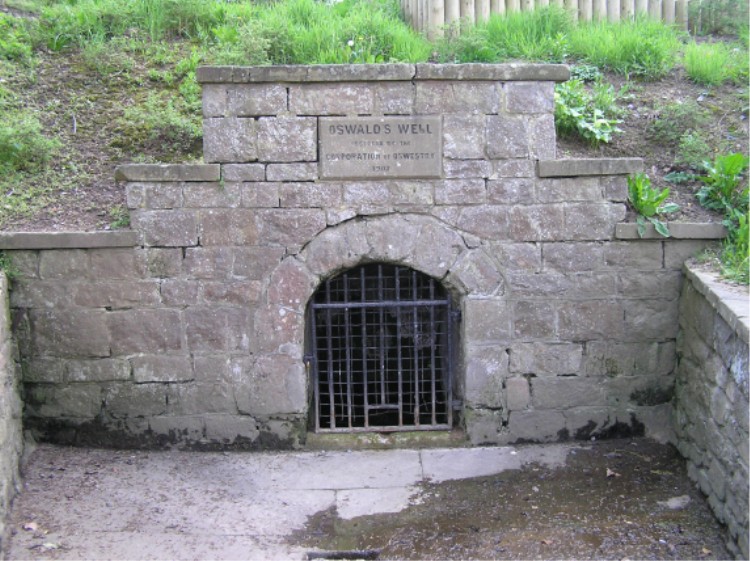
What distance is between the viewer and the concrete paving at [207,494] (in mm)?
4508

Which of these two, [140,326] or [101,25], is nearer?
[140,326]

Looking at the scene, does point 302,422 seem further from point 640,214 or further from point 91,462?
point 640,214

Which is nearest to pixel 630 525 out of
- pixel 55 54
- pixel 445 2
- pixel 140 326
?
pixel 140 326

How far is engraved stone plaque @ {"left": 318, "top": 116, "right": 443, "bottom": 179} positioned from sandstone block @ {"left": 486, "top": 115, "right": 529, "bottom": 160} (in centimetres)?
36

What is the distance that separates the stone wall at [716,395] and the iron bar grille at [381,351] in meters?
1.70

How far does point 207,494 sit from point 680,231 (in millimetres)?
3772

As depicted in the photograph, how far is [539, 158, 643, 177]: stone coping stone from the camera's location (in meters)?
5.43

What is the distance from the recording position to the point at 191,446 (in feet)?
18.7

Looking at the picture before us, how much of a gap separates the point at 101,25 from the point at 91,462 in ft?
14.8

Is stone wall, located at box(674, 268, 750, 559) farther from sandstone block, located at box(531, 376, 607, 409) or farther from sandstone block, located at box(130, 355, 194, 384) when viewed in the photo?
sandstone block, located at box(130, 355, 194, 384)

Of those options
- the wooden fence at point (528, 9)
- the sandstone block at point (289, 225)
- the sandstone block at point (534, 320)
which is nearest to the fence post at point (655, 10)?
the wooden fence at point (528, 9)

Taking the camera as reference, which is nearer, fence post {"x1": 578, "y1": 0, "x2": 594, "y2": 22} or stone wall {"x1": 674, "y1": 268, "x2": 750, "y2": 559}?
stone wall {"x1": 674, "y1": 268, "x2": 750, "y2": 559}

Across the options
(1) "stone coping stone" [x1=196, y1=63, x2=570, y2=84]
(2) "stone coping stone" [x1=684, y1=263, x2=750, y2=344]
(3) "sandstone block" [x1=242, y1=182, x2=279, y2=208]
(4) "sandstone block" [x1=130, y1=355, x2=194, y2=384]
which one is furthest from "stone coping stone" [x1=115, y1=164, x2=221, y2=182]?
(2) "stone coping stone" [x1=684, y1=263, x2=750, y2=344]

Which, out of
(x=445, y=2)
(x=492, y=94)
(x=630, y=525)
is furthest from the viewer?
(x=445, y=2)
